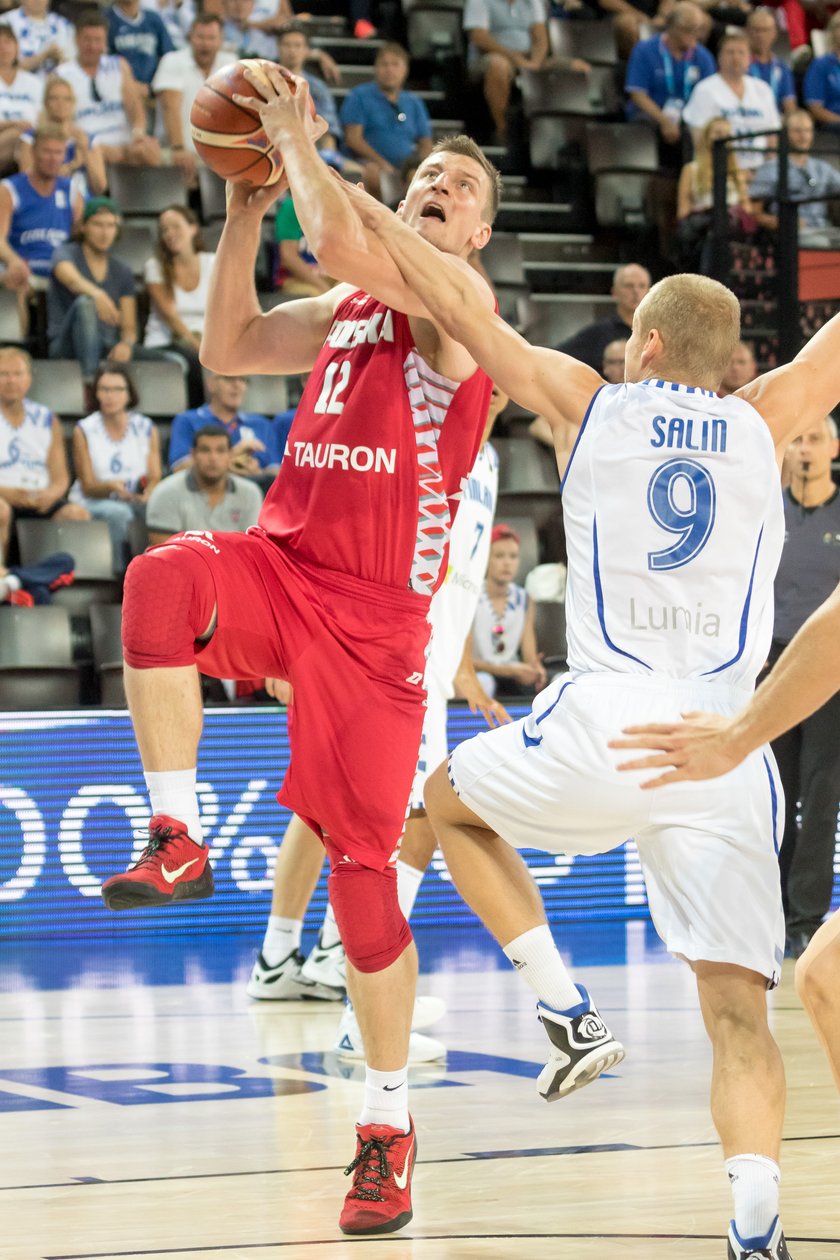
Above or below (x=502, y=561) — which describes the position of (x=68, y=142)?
above

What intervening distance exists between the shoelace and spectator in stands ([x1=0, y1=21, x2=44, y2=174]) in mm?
8699

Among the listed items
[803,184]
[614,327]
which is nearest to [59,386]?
[614,327]

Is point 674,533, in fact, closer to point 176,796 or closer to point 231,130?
point 176,796

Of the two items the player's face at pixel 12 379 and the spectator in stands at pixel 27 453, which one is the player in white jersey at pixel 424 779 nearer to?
the spectator in stands at pixel 27 453

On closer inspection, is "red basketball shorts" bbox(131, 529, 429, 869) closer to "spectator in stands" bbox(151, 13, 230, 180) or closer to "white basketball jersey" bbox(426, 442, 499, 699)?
"white basketball jersey" bbox(426, 442, 499, 699)

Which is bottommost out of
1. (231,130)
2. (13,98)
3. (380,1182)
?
A: (380,1182)

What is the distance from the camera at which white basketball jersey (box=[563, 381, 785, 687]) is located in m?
3.75

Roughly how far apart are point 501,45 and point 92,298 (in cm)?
463

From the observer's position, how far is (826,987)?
356cm

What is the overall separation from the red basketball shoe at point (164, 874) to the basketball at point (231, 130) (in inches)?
60.7

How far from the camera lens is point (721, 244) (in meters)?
11.8

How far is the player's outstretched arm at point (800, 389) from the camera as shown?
3947 millimetres

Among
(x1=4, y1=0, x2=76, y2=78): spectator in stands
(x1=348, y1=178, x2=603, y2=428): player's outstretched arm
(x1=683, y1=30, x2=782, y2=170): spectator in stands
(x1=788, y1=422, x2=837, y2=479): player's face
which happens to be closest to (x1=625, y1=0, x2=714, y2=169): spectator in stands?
(x1=683, y1=30, x2=782, y2=170): spectator in stands

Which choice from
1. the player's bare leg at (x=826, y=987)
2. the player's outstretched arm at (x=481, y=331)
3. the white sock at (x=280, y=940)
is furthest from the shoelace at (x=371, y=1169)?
the white sock at (x=280, y=940)
